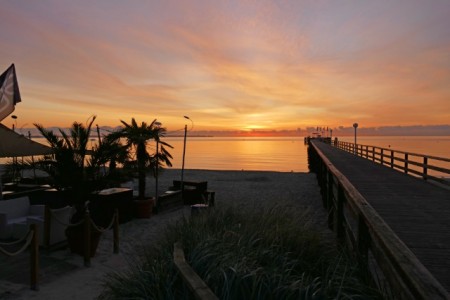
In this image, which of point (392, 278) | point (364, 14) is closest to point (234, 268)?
point (392, 278)

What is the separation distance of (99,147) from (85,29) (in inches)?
277

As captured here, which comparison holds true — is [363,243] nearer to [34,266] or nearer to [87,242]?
[34,266]

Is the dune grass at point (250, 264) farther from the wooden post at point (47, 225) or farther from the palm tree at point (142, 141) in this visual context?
the palm tree at point (142, 141)

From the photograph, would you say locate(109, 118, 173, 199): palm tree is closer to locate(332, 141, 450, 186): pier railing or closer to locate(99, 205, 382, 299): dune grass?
locate(99, 205, 382, 299): dune grass

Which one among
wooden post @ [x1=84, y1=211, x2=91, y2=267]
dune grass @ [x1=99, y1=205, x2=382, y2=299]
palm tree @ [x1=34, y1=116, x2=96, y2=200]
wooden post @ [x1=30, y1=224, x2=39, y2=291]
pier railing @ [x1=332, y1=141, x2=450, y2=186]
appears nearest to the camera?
dune grass @ [x1=99, y1=205, x2=382, y2=299]

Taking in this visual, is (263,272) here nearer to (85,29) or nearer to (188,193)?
(188,193)

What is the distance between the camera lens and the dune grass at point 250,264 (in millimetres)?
3125

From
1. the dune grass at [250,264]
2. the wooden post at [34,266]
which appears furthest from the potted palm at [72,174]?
the dune grass at [250,264]

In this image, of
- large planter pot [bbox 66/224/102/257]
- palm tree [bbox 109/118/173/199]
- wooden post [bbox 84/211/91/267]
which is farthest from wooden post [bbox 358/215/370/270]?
palm tree [bbox 109/118/173/199]

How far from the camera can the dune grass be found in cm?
312

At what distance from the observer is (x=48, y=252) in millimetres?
7473

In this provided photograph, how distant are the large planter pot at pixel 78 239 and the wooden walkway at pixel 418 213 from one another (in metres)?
5.99

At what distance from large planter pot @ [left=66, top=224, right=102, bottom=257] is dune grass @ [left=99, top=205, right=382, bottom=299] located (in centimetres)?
316

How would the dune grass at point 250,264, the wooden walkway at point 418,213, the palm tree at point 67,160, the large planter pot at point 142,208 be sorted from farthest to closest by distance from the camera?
the large planter pot at point 142,208 → the palm tree at point 67,160 → the wooden walkway at point 418,213 → the dune grass at point 250,264
